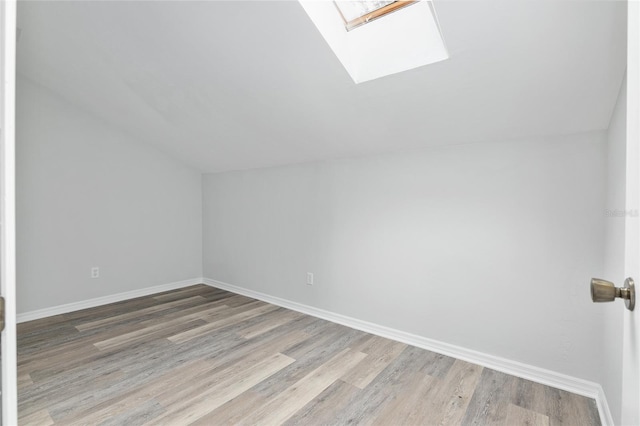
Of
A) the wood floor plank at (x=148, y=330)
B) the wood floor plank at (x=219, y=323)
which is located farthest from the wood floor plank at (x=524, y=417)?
the wood floor plank at (x=148, y=330)

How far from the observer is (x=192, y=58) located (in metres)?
2.16

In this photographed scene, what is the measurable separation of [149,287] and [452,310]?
3.51 meters

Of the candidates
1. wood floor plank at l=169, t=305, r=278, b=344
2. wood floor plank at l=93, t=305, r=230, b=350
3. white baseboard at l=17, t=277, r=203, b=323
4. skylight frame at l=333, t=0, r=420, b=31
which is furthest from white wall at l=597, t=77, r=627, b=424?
white baseboard at l=17, t=277, r=203, b=323

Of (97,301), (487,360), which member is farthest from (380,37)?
(97,301)

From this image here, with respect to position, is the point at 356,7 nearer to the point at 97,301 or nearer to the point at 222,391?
the point at 222,391

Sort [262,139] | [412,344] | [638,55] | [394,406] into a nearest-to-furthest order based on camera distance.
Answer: [638,55], [394,406], [412,344], [262,139]

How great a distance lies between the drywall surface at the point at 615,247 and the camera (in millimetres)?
1397

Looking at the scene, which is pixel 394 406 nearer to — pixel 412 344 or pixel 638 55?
pixel 412 344

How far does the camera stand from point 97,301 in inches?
138

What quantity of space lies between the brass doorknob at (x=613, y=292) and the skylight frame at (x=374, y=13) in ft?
5.63

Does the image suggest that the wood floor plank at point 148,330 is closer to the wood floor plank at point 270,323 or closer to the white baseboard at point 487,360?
the wood floor plank at point 270,323

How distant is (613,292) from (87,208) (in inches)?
165

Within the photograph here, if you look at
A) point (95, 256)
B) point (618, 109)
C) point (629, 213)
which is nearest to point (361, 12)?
point (618, 109)

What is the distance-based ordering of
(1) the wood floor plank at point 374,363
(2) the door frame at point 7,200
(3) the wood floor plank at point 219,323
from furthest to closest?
(3) the wood floor plank at point 219,323, (1) the wood floor plank at point 374,363, (2) the door frame at point 7,200
